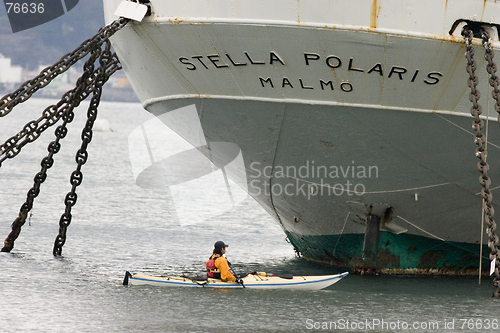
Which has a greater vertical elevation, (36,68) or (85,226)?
(36,68)

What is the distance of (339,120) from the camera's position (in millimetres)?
10836

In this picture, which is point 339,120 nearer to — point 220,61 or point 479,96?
point 220,61

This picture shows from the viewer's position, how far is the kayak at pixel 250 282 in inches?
478

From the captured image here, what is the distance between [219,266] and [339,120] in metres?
3.15

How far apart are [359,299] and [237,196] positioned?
914 inches

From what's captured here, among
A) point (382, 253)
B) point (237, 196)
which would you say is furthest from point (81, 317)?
point (237, 196)

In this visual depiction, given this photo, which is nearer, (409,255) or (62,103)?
(409,255)

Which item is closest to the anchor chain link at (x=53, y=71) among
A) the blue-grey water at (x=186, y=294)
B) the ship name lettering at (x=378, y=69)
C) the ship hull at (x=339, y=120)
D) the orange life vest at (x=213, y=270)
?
the ship hull at (x=339, y=120)

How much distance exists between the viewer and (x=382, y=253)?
12797 mm

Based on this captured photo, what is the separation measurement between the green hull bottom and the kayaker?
210 centimetres

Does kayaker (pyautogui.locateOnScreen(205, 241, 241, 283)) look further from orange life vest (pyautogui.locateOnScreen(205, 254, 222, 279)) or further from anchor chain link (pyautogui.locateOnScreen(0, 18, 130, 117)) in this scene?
anchor chain link (pyautogui.locateOnScreen(0, 18, 130, 117))

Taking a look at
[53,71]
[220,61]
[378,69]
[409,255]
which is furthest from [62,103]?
[409,255]

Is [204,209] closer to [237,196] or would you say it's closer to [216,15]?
[237,196]

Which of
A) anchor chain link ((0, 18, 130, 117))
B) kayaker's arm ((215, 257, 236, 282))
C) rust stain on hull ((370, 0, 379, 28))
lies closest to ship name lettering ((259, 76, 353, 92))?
rust stain on hull ((370, 0, 379, 28))
